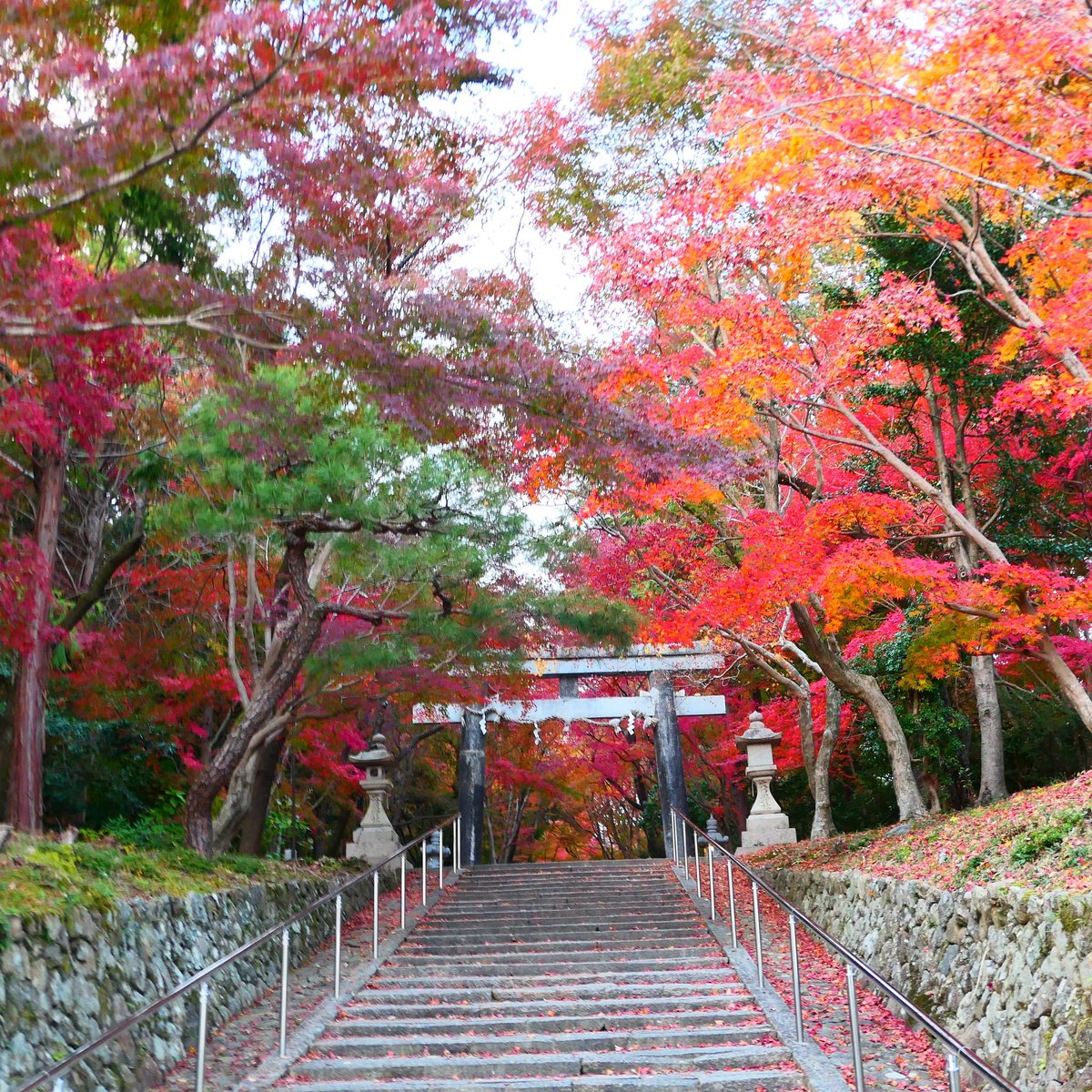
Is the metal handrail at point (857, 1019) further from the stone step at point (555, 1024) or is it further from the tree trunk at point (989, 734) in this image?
the tree trunk at point (989, 734)

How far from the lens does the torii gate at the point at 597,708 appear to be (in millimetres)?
16500

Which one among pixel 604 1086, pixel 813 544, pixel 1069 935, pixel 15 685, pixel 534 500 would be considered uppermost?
pixel 534 500

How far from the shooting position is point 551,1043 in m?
6.00

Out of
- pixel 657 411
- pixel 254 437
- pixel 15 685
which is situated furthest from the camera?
pixel 657 411

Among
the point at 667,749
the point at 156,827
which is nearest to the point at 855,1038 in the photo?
the point at 156,827

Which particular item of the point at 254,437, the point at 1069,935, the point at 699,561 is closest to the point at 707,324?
the point at 699,561

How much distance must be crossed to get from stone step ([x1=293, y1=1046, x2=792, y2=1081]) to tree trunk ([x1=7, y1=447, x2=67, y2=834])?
4013 millimetres

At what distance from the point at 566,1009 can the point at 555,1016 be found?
172 mm

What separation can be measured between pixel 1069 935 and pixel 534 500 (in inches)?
293

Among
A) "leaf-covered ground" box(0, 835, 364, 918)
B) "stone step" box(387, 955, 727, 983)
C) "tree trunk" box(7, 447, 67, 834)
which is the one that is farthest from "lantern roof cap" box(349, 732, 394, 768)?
"stone step" box(387, 955, 727, 983)

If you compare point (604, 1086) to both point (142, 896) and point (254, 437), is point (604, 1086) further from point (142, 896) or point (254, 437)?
point (254, 437)

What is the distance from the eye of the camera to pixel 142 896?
6.33 m

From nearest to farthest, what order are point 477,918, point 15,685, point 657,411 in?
point 15,685 → point 657,411 → point 477,918

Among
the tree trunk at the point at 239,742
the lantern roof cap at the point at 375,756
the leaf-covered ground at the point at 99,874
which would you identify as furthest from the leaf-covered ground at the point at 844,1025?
the lantern roof cap at the point at 375,756
